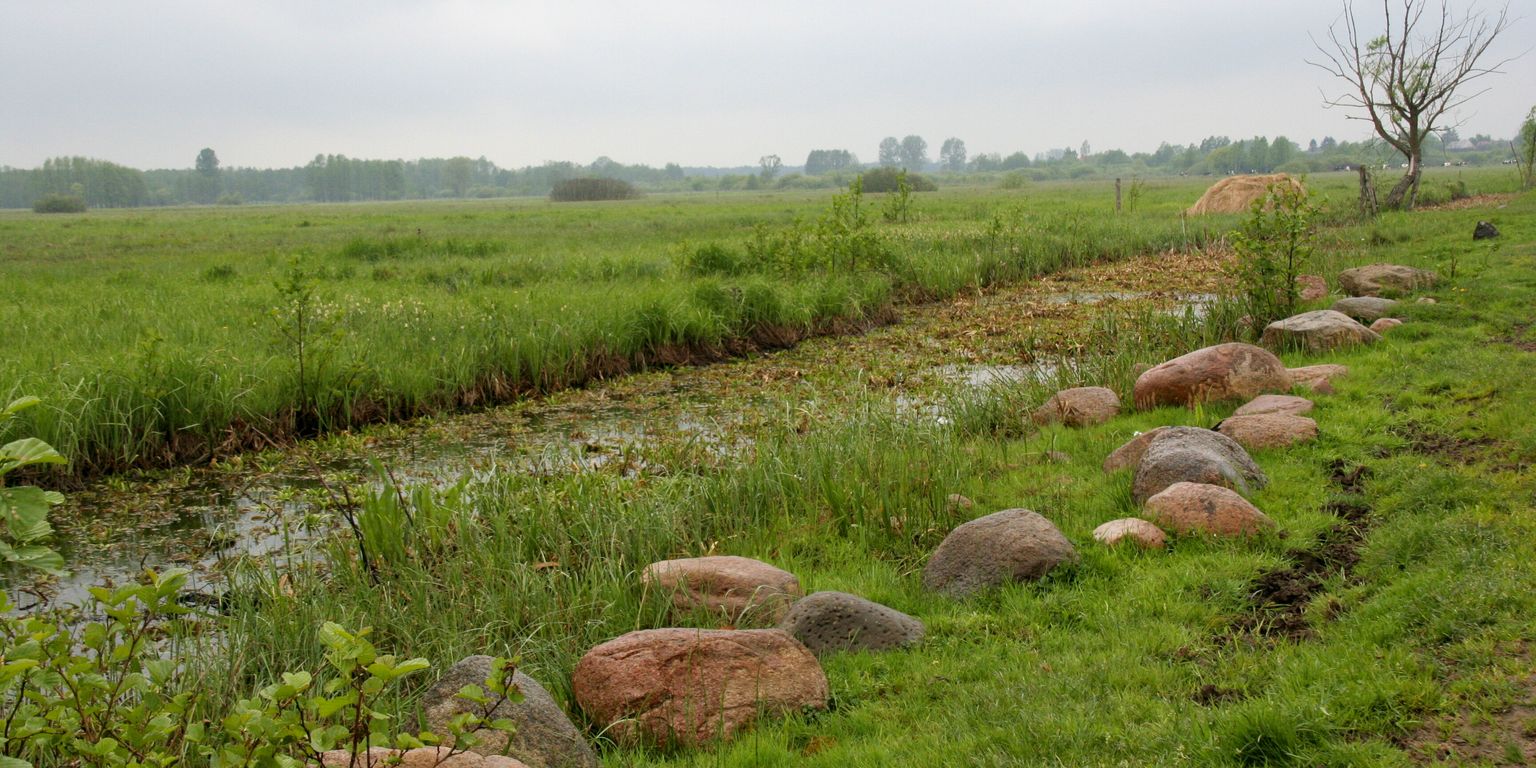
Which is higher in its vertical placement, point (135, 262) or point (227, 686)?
point (135, 262)

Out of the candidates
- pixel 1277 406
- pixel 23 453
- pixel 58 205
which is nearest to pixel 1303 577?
pixel 1277 406

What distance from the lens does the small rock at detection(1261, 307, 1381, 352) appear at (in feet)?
34.3

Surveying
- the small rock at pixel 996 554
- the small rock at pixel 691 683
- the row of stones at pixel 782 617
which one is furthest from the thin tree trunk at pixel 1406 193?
the small rock at pixel 691 683

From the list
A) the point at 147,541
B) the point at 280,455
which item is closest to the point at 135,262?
the point at 280,455

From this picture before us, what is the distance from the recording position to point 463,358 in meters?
11.8

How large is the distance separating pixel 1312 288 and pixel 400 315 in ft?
41.9

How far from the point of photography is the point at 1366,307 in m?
11.8

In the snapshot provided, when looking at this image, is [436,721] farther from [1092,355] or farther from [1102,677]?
[1092,355]

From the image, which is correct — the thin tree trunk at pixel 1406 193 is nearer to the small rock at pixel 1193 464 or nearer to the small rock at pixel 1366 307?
the small rock at pixel 1366 307

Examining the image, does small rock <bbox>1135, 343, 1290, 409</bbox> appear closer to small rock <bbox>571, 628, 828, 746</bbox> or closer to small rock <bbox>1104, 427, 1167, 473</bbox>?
small rock <bbox>1104, 427, 1167, 473</bbox>

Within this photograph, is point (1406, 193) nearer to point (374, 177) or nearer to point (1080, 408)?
point (1080, 408)

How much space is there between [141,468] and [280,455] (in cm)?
121

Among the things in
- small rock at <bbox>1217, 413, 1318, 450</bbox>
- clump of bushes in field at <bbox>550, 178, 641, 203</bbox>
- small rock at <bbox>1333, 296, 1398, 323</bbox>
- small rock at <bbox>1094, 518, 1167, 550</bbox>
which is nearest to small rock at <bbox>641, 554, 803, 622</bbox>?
small rock at <bbox>1094, 518, 1167, 550</bbox>

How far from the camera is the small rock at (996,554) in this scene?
5.51 metres
